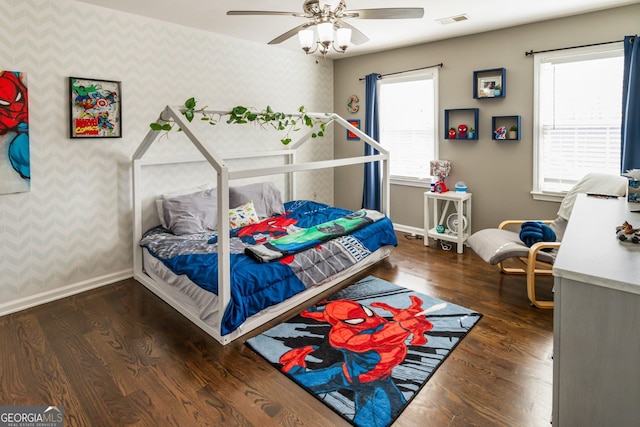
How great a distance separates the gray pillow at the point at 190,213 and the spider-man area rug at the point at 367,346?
134 centimetres

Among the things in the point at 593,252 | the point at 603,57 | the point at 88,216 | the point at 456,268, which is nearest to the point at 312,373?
the point at 593,252

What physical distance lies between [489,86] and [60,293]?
4539 millimetres

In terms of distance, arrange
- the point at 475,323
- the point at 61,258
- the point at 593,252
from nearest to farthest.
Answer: the point at 593,252
the point at 475,323
the point at 61,258

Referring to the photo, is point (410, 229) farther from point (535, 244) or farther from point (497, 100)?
point (535, 244)

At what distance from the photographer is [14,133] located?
2.83 metres

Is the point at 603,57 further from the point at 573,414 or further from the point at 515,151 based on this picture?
the point at 573,414

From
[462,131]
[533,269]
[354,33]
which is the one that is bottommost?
[533,269]

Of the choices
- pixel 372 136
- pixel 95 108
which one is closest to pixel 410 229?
pixel 372 136

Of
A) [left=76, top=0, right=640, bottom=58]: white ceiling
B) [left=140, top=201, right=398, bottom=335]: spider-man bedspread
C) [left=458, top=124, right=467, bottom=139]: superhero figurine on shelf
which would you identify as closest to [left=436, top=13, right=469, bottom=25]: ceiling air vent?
[left=76, top=0, right=640, bottom=58]: white ceiling

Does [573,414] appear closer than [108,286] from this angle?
Yes

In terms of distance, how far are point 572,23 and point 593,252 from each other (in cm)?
314

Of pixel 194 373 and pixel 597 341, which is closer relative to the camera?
pixel 597 341

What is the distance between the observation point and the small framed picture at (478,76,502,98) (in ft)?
13.3

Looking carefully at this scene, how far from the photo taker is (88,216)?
3.33 meters
